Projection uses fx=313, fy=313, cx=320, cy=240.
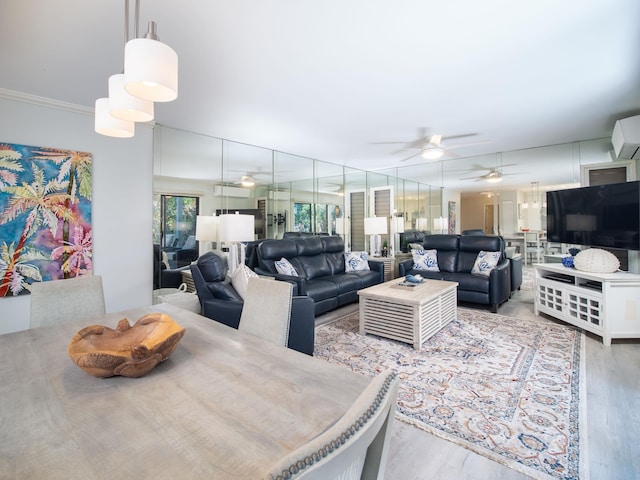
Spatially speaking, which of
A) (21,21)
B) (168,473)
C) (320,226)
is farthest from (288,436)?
(320,226)

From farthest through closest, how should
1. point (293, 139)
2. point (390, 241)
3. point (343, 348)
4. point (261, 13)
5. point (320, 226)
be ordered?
point (390, 241) → point (320, 226) → point (293, 139) → point (343, 348) → point (261, 13)

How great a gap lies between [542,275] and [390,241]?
347cm

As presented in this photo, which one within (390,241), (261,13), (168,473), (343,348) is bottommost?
(343,348)

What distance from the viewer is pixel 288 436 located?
77 cm

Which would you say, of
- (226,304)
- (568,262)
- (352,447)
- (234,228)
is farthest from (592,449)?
(234,228)

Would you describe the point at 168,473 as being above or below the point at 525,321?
above

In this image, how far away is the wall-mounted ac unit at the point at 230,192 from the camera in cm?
457

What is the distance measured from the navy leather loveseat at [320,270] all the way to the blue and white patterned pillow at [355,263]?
68 mm

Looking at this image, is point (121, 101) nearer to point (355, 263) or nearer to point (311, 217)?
point (355, 263)

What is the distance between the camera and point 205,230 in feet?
13.0

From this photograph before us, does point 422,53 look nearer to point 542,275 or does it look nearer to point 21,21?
point 21,21

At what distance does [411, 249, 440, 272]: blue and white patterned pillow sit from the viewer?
5.16 metres

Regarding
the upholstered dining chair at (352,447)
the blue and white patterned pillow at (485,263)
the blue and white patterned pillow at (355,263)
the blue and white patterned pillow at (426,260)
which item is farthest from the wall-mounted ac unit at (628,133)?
the upholstered dining chair at (352,447)

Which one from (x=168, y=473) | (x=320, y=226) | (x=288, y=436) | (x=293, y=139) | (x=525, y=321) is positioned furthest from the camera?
(x=320, y=226)
